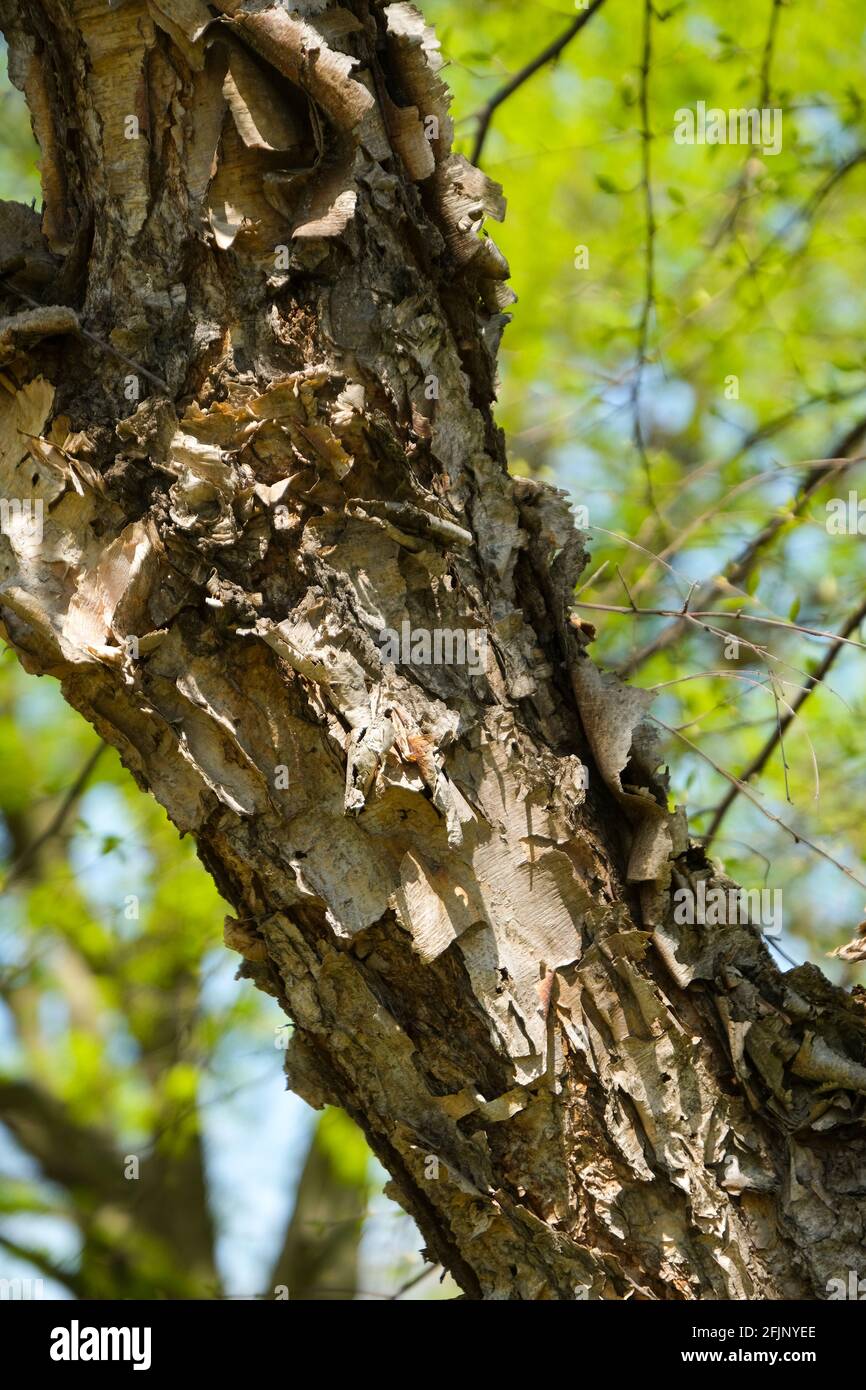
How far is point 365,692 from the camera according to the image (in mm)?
1493

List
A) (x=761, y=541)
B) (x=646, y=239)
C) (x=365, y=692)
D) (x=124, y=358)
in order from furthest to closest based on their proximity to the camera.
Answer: (x=761, y=541), (x=646, y=239), (x=124, y=358), (x=365, y=692)

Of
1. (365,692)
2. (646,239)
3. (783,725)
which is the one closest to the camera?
(365,692)

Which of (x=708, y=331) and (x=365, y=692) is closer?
(x=365, y=692)

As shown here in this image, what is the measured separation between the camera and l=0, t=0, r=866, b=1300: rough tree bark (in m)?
1.52

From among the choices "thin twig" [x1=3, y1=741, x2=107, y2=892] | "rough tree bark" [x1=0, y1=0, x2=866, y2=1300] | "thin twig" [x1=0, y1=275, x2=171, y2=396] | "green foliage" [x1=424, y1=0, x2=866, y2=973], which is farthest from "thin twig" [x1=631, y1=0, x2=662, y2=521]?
"thin twig" [x1=0, y1=275, x2=171, y2=396]

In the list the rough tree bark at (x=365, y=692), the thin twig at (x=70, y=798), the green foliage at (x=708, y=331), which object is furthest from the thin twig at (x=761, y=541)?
the rough tree bark at (x=365, y=692)

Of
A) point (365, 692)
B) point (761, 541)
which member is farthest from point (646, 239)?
point (365, 692)

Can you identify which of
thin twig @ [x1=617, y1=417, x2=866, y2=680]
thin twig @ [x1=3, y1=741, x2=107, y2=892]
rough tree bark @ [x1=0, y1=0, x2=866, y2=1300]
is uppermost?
thin twig @ [x1=617, y1=417, x2=866, y2=680]

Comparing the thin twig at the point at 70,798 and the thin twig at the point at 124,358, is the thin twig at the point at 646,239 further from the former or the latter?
the thin twig at the point at 124,358

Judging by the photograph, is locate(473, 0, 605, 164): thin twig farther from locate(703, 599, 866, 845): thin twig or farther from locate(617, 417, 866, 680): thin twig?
locate(703, 599, 866, 845): thin twig

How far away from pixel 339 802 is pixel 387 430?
0.51 m

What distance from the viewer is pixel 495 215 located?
5.95 ft

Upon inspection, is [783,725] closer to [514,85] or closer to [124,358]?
[514,85]
